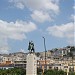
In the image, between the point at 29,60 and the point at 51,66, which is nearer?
the point at 29,60

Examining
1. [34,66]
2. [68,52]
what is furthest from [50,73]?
[68,52]

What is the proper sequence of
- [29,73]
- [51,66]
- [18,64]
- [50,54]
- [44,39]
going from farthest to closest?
[50,54] < [18,64] < [51,66] < [44,39] < [29,73]

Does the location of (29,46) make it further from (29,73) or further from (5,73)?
(5,73)

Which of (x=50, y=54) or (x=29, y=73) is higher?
(x=50, y=54)

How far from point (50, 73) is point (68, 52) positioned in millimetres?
90173

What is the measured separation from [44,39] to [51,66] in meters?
67.4

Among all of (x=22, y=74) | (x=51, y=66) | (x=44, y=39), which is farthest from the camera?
(x=51, y=66)

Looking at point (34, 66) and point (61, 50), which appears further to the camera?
point (61, 50)

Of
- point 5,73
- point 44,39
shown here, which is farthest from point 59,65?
point 44,39

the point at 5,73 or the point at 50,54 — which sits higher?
the point at 50,54

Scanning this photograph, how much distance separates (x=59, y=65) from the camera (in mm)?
106750

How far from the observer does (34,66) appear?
113 ft

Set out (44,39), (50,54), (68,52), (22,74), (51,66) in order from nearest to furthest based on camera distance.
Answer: (44,39) → (22,74) → (51,66) → (68,52) → (50,54)

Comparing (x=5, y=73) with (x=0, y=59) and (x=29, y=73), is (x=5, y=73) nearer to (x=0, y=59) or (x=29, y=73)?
(x=29, y=73)
